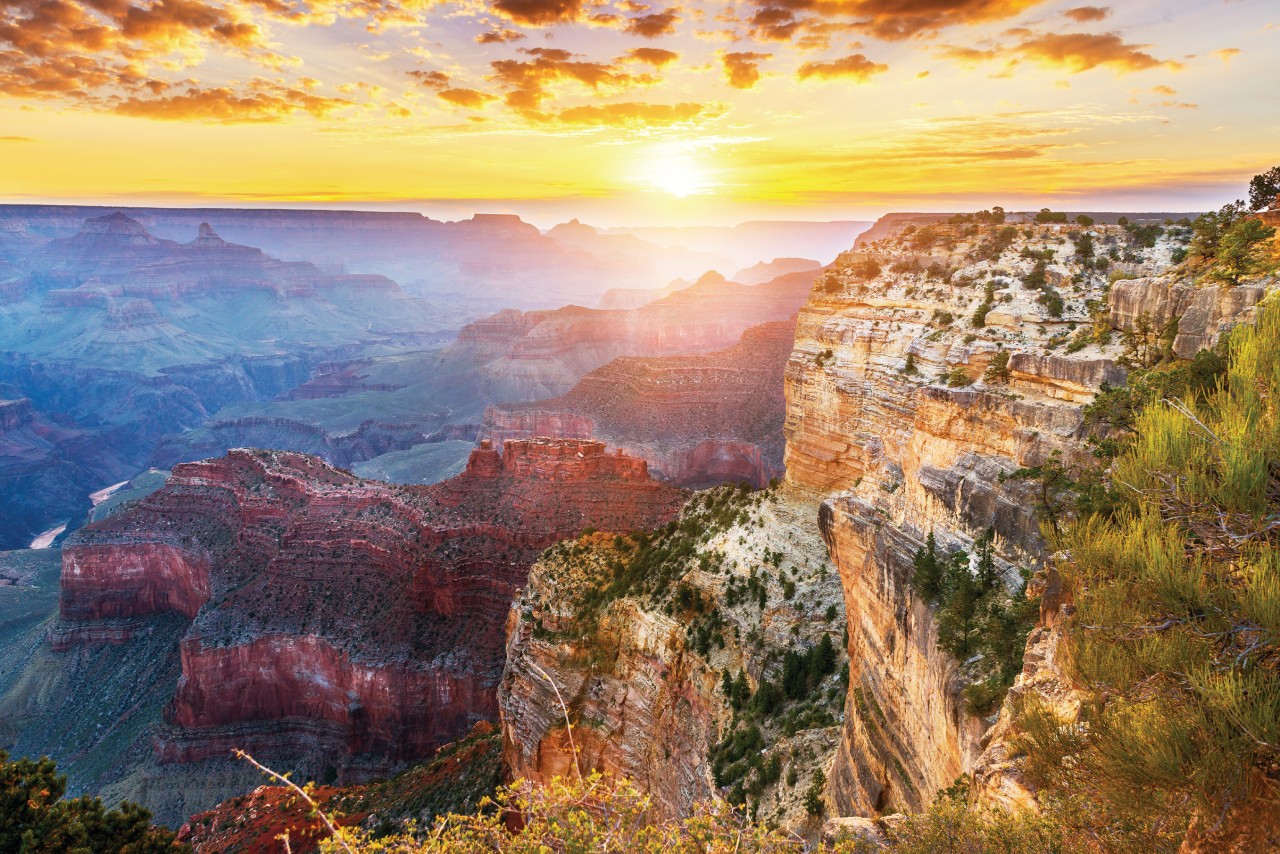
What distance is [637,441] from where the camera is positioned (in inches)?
3103

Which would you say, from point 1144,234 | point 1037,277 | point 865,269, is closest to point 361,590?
point 865,269

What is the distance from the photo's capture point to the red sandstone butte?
3903 cm

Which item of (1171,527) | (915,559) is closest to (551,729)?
(915,559)

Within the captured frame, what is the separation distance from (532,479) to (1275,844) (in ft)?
139

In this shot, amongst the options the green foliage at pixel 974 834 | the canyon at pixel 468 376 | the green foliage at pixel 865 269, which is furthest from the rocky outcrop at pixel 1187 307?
the canyon at pixel 468 376

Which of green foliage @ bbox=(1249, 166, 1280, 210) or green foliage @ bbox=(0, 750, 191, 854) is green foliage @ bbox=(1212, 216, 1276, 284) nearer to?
green foliage @ bbox=(1249, 166, 1280, 210)

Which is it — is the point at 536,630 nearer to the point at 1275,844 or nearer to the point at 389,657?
the point at 389,657

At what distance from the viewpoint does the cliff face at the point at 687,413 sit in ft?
249

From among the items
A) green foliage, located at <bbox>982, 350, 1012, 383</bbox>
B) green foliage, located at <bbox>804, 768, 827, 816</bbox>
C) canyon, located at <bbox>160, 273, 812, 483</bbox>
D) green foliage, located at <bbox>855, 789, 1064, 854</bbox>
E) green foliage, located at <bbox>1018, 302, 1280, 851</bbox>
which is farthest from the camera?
canyon, located at <bbox>160, 273, 812, 483</bbox>

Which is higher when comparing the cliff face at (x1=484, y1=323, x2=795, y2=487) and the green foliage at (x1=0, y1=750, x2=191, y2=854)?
the green foliage at (x1=0, y1=750, x2=191, y2=854)

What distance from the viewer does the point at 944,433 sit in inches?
598

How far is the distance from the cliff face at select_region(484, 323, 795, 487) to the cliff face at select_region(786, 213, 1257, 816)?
4588 cm

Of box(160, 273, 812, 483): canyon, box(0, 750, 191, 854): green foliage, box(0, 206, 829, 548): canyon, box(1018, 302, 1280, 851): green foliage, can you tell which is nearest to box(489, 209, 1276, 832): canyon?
box(1018, 302, 1280, 851): green foliage

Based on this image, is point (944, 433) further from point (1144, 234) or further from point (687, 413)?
point (687, 413)
